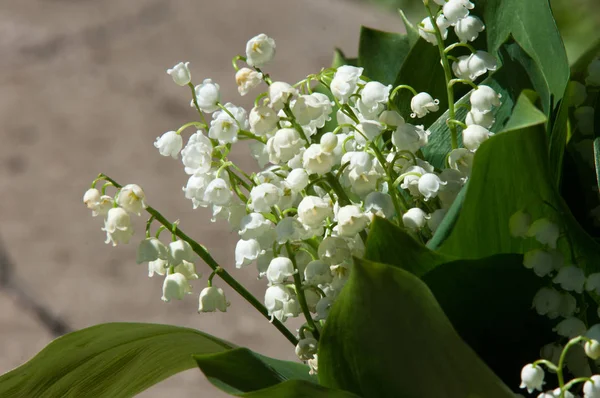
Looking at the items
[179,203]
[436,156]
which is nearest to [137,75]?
[179,203]

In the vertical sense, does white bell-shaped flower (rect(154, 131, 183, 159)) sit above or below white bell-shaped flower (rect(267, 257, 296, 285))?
above

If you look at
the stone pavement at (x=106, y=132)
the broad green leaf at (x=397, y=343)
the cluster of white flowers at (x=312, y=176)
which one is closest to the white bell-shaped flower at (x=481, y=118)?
the cluster of white flowers at (x=312, y=176)

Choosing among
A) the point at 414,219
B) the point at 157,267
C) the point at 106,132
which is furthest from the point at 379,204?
the point at 106,132

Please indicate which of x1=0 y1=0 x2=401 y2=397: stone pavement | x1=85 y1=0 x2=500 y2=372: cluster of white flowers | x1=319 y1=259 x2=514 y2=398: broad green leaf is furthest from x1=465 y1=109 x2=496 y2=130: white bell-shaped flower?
x1=0 y1=0 x2=401 y2=397: stone pavement

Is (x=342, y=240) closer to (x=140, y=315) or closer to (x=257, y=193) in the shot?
(x=257, y=193)

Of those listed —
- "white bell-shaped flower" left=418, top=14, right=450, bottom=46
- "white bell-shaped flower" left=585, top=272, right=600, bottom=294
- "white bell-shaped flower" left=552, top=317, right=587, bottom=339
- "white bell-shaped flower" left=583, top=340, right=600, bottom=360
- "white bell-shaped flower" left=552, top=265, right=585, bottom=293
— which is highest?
"white bell-shaped flower" left=418, top=14, right=450, bottom=46

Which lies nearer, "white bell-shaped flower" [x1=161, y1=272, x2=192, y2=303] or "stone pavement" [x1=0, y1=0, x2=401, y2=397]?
"white bell-shaped flower" [x1=161, y1=272, x2=192, y2=303]

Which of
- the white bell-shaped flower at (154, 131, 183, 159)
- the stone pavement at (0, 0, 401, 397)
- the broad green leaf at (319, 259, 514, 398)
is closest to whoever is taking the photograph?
the broad green leaf at (319, 259, 514, 398)

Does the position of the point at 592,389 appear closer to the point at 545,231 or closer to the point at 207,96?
the point at 545,231

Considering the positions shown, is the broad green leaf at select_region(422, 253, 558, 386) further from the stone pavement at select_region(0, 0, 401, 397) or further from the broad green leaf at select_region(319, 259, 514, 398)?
the stone pavement at select_region(0, 0, 401, 397)
